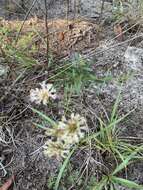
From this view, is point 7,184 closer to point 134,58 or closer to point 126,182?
point 126,182

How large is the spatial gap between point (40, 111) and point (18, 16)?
102 cm

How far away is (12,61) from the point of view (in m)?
2.24

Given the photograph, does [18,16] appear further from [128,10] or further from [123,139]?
[123,139]

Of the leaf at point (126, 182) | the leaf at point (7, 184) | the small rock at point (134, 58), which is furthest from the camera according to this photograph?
the small rock at point (134, 58)

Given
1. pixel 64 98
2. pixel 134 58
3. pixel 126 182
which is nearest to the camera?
pixel 126 182

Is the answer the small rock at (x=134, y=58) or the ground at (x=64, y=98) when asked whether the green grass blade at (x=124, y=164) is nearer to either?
the ground at (x=64, y=98)

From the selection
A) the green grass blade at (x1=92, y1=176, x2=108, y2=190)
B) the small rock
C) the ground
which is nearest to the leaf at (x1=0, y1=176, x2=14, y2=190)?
the ground

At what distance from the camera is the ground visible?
193cm

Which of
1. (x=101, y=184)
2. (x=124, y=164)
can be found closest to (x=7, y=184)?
(x=101, y=184)

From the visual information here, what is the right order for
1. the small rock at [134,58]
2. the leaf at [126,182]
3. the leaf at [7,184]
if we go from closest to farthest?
1. the leaf at [126,182]
2. the leaf at [7,184]
3. the small rock at [134,58]

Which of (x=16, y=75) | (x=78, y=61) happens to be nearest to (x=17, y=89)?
(x=16, y=75)

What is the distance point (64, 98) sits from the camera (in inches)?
84.0

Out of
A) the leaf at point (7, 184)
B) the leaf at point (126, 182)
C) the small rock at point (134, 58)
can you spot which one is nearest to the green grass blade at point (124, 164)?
the leaf at point (126, 182)

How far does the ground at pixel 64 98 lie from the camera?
76.1 inches
